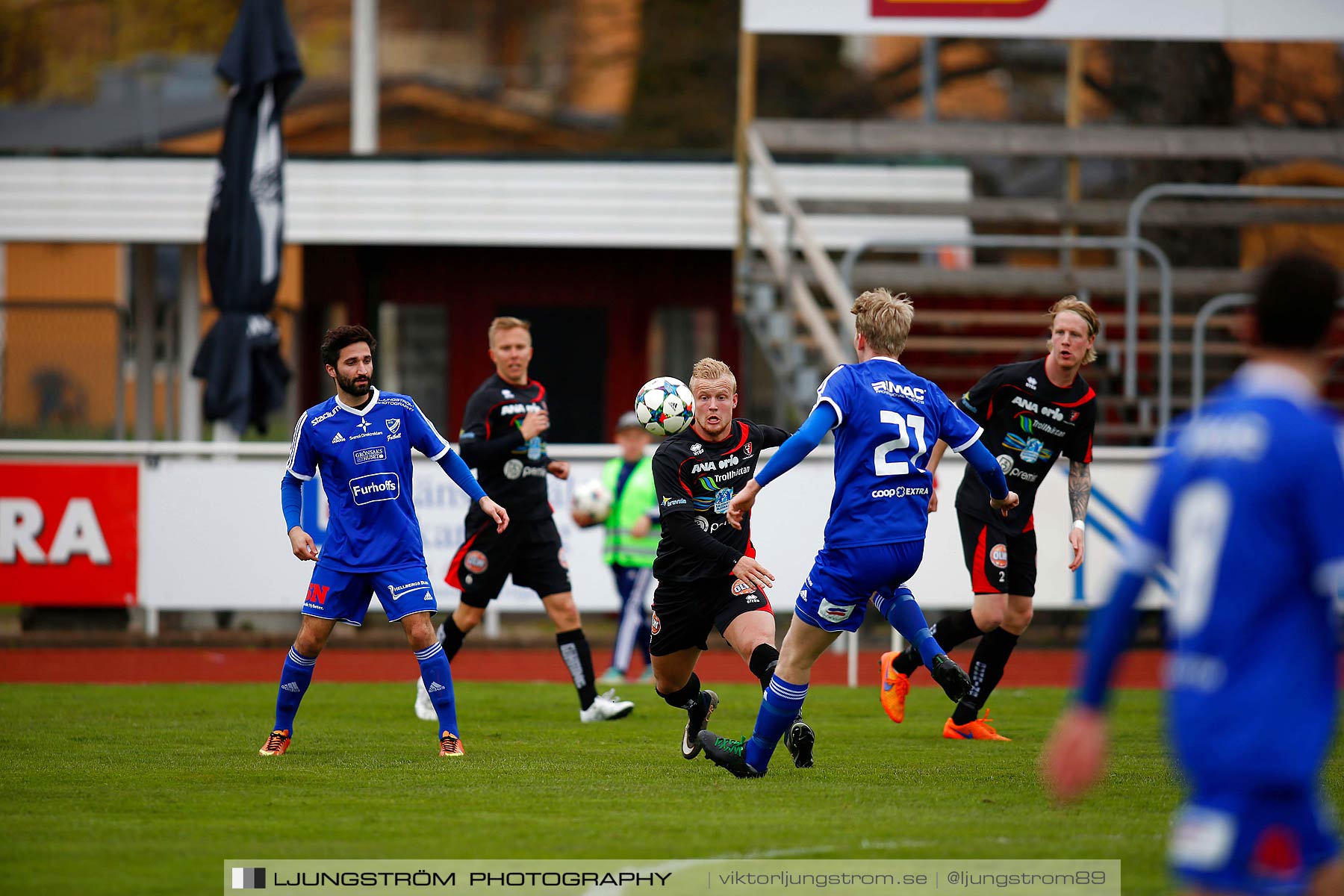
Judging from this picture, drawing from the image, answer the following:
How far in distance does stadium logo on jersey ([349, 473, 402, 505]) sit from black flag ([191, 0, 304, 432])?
664 centimetres

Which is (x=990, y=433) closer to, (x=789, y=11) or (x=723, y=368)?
(x=723, y=368)

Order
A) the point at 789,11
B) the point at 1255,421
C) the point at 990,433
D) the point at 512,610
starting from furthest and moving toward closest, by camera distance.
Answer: the point at 789,11, the point at 512,610, the point at 990,433, the point at 1255,421

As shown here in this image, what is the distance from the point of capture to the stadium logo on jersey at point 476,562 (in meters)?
9.45

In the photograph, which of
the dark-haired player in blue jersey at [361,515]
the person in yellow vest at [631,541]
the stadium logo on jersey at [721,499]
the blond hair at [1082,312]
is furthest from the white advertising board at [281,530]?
the stadium logo on jersey at [721,499]

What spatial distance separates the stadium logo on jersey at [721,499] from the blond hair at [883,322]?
3.10ft

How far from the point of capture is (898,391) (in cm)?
663

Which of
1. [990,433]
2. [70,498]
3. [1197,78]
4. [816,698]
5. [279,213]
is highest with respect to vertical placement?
[1197,78]

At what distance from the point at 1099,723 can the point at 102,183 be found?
54.8ft

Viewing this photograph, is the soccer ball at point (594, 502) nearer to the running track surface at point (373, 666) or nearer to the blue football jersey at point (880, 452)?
the running track surface at point (373, 666)

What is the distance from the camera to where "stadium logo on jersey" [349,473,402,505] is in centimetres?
759

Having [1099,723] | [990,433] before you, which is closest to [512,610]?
[990,433]

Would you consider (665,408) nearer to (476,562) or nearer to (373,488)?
(373,488)

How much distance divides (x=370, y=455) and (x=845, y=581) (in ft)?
8.37

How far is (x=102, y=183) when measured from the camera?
1778cm
